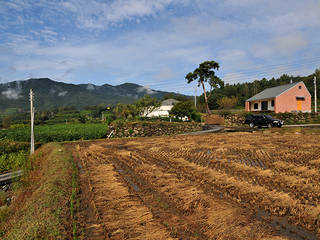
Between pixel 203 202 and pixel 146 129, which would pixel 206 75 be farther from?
pixel 203 202

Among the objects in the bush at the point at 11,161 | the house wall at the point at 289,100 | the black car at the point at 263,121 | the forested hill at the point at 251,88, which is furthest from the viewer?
the forested hill at the point at 251,88

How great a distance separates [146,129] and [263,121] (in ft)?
47.2

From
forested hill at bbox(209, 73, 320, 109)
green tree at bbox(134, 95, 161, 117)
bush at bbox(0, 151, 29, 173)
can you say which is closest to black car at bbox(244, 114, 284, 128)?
green tree at bbox(134, 95, 161, 117)

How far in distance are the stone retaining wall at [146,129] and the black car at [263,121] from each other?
26.0ft

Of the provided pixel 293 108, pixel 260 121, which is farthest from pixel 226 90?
pixel 260 121

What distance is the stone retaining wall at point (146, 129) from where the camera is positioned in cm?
2384

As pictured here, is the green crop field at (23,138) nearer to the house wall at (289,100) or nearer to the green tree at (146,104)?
the green tree at (146,104)

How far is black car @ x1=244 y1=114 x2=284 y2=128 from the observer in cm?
2316

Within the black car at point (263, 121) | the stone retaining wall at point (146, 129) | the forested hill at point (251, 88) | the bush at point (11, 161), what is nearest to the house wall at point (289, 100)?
the black car at point (263, 121)

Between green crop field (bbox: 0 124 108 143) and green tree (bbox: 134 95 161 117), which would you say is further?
green tree (bbox: 134 95 161 117)

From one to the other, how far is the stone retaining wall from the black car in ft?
26.0

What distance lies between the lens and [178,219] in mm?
3555

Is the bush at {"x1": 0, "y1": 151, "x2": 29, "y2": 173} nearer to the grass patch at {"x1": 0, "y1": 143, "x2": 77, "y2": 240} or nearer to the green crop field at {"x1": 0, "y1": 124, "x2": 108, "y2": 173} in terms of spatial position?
the green crop field at {"x1": 0, "y1": 124, "x2": 108, "y2": 173}

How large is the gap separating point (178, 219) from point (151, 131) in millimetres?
21385
